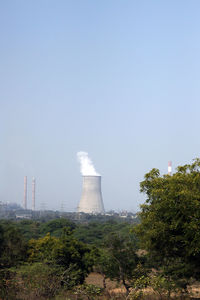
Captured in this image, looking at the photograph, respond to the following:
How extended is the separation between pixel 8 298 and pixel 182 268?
180 inches

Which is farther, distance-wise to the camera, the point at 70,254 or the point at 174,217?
the point at 70,254

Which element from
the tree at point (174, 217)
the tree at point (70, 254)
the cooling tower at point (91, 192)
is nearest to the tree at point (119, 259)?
the tree at point (70, 254)

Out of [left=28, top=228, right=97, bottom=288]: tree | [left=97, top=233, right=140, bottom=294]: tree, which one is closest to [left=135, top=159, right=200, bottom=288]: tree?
[left=97, top=233, right=140, bottom=294]: tree

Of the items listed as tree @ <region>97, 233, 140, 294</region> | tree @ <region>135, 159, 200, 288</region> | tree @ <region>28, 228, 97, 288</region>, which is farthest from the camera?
tree @ <region>28, 228, 97, 288</region>

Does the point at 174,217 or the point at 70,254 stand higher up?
the point at 174,217

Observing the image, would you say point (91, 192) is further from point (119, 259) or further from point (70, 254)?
point (119, 259)

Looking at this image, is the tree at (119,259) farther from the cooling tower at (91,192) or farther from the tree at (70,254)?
the cooling tower at (91,192)

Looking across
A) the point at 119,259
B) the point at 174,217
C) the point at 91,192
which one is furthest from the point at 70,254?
the point at 91,192

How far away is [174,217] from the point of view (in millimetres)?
7395

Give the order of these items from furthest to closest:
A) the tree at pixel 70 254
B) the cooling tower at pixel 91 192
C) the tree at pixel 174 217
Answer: the cooling tower at pixel 91 192, the tree at pixel 70 254, the tree at pixel 174 217

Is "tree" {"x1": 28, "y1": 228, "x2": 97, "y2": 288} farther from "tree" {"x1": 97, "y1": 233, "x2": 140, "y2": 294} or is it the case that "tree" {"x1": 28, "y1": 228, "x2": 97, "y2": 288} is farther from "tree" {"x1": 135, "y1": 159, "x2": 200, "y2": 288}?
"tree" {"x1": 135, "y1": 159, "x2": 200, "y2": 288}

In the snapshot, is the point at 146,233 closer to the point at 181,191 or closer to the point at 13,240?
the point at 181,191

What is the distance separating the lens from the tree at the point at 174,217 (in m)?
7.19

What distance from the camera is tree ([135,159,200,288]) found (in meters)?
7.19
